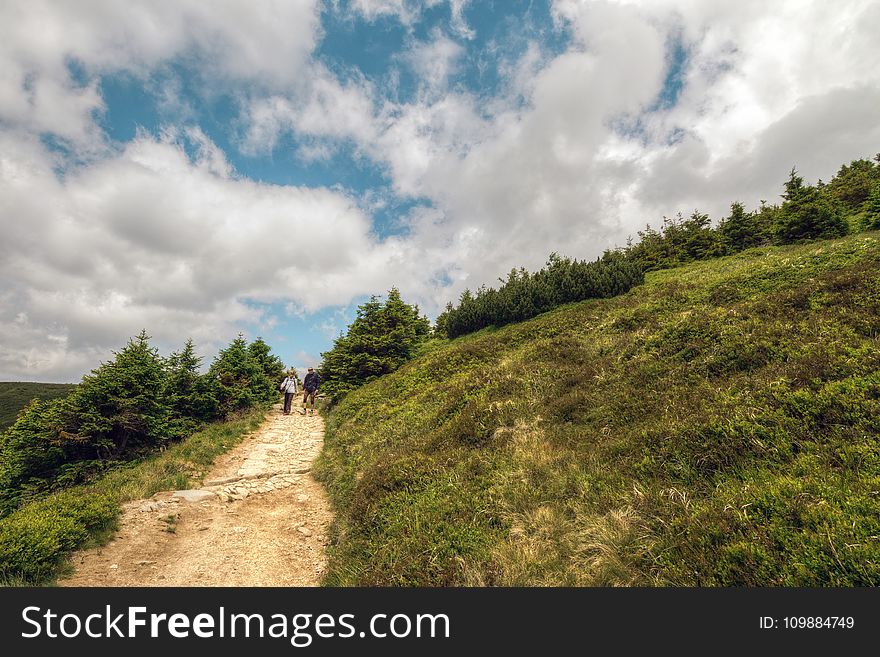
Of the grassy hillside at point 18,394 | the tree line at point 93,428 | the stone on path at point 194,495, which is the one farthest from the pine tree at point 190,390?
the grassy hillside at point 18,394

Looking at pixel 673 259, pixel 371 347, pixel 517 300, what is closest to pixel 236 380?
pixel 371 347

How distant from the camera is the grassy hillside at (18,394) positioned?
12300 cm

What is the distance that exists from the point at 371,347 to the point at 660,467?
19.6 m

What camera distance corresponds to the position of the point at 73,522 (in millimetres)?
6590

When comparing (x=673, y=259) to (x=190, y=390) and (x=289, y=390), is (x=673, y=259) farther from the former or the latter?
(x=190, y=390)

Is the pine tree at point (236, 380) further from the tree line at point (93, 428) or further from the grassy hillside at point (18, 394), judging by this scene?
the grassy hillside at point (18, 394)

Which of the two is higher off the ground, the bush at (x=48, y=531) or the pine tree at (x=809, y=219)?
the pine tree at (x=809, y=219)

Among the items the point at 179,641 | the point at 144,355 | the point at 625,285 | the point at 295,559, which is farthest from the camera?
A: the point at 625,285

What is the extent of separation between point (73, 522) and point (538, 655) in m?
8.72

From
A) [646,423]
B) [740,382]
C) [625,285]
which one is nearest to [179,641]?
[646,423]

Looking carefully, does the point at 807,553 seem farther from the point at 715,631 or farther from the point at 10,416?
the point at 10,416

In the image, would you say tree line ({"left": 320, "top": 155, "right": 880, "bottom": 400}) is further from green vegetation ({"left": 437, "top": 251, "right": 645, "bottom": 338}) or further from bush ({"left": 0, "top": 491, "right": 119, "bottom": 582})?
bush ({"left": 0, "top": 491, "right": 119, "bottom": 582})

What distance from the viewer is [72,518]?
6.70 meters

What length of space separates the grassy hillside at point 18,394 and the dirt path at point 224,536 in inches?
6316
